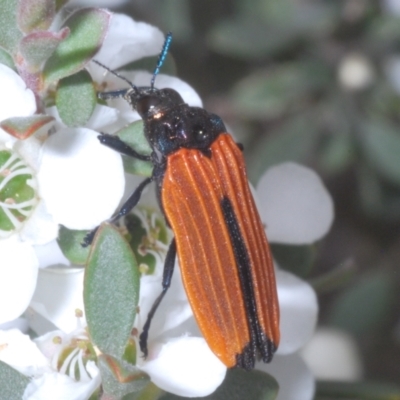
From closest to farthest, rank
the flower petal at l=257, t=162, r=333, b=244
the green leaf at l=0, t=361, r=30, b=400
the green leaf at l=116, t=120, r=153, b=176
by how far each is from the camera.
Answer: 1. the green leaf at l=0, t=361, r=30, b=400
2. the green leaf at l=116, t=120, r=153, b=176
3. the flower petal at l=257, t=162, r=333, b=244

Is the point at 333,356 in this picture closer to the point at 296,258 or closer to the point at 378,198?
the point at 378,198

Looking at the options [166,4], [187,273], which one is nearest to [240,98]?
[166,4]

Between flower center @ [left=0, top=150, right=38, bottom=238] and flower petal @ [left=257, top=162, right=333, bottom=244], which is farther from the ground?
flower center @ [left=0, top=150, right=38, bottom=238]

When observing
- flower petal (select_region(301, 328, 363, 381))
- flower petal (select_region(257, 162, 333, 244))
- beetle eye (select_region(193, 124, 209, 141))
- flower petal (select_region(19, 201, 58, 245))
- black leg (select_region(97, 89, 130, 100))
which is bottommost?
flower petal (select_region(301, 328, 363, 381))

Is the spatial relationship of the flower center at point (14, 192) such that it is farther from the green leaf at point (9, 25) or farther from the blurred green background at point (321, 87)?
the blurred green background at point (321, 87)

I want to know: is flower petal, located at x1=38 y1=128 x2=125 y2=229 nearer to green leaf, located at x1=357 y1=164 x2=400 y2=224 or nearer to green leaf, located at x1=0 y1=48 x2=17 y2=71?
green leaf, located at x1=0 y1=48 x2=17 y2=71

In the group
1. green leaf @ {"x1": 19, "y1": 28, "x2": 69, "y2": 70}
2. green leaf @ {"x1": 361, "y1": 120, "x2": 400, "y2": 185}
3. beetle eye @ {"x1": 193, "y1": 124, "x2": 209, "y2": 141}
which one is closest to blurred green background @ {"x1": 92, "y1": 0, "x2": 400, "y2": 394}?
green leaf @ {"x1": 361, "y1": 120, "x2": 400, "y2": 185}

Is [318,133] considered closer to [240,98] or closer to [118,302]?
[240,98]
